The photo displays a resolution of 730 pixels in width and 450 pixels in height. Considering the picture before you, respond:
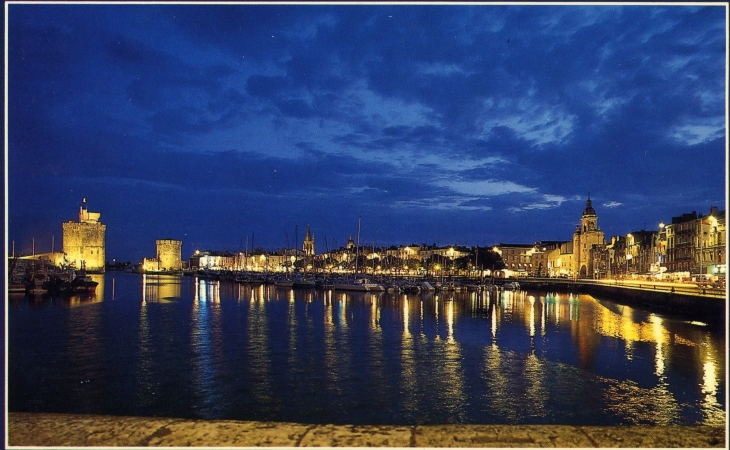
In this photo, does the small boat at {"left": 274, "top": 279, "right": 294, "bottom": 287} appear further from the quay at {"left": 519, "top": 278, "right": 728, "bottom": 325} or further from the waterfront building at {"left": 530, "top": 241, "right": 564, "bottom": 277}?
the waterfront building at {"left": 530, "top": 241, "right": 564, "bottom": 277}

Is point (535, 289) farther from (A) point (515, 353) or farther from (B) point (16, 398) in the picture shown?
(B) point (16, 398)

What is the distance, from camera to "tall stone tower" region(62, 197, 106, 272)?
127200mm

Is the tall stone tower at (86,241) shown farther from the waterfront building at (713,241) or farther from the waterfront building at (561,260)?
the waterfront building at (713,241)

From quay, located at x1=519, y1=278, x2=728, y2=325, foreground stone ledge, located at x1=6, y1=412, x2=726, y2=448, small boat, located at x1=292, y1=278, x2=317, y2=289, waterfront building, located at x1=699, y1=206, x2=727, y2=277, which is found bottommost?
small boat, located at x1=292, y1=278, x2=317, y2=289

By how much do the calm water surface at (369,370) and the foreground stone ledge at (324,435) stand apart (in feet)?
21.3

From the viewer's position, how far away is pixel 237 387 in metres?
14.5

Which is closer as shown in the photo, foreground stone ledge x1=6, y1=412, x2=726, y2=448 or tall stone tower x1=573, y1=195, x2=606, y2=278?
foreground stone ledge x1=6, y1=412, x2=726, y2=448

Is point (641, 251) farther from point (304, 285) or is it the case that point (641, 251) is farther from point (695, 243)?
point (304, 285)

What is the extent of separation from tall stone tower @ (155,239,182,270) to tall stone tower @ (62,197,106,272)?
35679 mm

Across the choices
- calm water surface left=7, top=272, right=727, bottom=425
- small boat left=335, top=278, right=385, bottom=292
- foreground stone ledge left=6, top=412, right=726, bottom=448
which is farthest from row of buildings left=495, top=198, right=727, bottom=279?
small boat left=335, top=278, right=385, bottom=292

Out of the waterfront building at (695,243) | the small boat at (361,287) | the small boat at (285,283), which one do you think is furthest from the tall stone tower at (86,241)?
the waterfront building at (695,243)

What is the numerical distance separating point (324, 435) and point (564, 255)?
386 feet

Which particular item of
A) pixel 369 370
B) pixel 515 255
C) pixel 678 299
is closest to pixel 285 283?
pixel 678 299

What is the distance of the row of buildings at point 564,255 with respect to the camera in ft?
185
